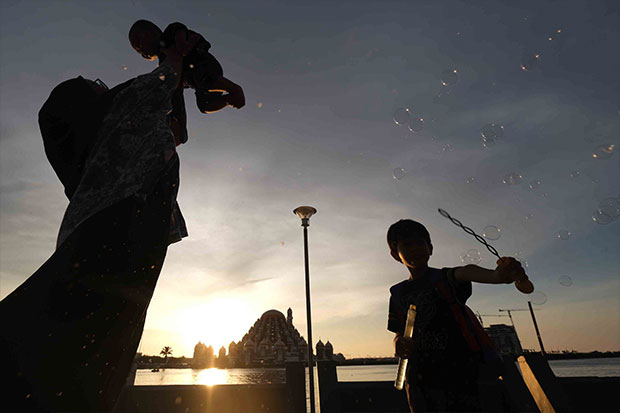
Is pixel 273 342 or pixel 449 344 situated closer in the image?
pixel 449 344

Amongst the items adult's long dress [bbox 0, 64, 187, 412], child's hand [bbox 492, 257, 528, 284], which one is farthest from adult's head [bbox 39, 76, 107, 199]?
child's hand [bbox 492, 257, 528, 284]

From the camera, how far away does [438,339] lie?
7.90ft

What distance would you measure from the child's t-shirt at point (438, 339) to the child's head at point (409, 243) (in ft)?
0.54

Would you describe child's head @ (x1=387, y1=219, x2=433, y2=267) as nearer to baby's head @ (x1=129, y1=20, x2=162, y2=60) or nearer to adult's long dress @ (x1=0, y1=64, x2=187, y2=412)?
adult's long dress @ (x1=0, y1=64, x2=187, y2=412)

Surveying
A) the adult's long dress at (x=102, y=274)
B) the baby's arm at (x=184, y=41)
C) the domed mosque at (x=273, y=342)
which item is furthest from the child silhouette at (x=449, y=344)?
the domed mosque at (x=273, y=342)

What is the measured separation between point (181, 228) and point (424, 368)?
2048 mm

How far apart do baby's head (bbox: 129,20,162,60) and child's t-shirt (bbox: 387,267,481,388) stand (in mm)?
2632

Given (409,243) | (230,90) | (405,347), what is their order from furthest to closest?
1. (409,243)
2. (405,347)
3. (230,90)

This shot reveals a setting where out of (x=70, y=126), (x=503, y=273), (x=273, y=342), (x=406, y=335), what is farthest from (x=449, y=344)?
(x=273, y=342)

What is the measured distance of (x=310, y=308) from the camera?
421 inches

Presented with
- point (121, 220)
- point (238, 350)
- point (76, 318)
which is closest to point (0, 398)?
point (76, 318)

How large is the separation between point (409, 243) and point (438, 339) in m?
0.86

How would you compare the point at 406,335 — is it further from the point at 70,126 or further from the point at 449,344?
the point at 70,126

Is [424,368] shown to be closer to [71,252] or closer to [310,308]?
[71,252]
